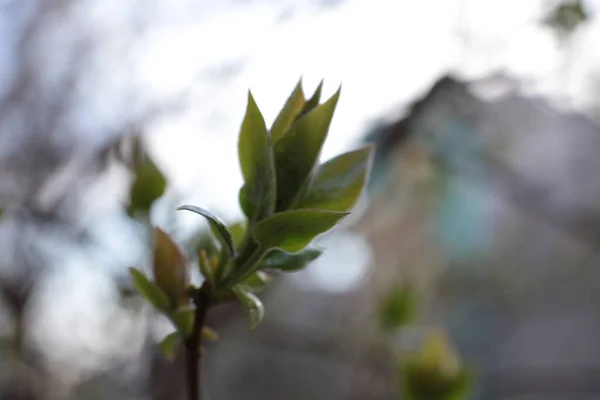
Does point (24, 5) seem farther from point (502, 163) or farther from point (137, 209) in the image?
point (502, 163)

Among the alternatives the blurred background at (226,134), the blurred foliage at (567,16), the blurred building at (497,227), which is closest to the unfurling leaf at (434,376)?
the blurred background at (226,134)

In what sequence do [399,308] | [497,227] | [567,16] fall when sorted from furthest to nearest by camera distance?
1. [497,227]
2. [567,16]
3. [399,308]

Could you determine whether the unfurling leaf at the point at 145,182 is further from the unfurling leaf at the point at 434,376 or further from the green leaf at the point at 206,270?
the unfurling leaf at the point at 434,376

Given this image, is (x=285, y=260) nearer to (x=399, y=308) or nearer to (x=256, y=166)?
(x=256, y=166)

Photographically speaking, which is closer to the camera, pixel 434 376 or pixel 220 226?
pixel 220 226

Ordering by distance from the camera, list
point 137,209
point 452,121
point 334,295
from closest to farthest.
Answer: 1. point 137,209
2. point 452,121
3. point 334,295

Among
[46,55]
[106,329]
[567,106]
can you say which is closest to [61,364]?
[106,329]

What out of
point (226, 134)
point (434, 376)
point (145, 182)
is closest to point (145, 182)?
point (145, 182)
